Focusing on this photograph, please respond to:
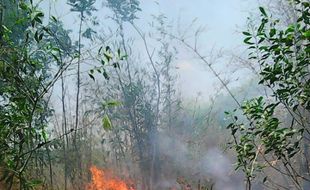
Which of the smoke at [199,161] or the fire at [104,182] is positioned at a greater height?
the smoke at [199,161]

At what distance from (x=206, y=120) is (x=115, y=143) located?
4.49 m

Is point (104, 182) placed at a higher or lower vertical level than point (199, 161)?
lower

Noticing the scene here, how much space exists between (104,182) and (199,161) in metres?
5.13

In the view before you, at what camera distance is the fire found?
33.5 feet

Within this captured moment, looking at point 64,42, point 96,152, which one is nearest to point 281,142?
point 64,42

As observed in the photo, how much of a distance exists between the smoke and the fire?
2722mm

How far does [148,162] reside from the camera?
14.0 meters

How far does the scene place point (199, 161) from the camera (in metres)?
14.9

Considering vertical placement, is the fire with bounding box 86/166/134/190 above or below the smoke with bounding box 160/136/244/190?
below

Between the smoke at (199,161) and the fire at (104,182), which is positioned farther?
the smoke at (199,161)

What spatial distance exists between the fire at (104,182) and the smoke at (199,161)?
2.72 m

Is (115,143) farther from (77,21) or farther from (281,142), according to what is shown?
(281,142)

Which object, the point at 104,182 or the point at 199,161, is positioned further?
the point at 199,161

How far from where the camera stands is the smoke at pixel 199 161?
14.6 meters
